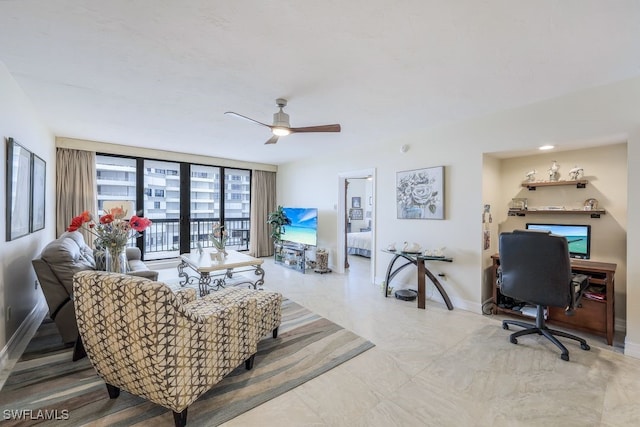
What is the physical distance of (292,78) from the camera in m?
2.34

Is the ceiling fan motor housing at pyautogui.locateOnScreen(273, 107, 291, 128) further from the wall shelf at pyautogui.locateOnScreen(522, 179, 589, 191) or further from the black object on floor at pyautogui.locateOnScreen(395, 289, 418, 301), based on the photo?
the wall shelf at pyautogui.locateOnScreen(522, 179, 589, 191)

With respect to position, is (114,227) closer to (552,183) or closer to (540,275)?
(540,275)

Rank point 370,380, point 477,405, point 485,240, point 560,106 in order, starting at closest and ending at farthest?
point 477,405
point 370,380
point 560,106
point 485,240

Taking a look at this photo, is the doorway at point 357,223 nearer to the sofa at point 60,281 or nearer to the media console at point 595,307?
the media console at point 595,307

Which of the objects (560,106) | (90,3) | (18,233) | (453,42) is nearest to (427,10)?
(453,42)

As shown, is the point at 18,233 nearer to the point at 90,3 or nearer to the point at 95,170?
the point at 90,3

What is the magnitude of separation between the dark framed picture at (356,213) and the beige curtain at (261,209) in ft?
8.69

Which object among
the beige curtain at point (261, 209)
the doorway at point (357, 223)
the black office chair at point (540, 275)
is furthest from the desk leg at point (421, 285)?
the beige curtain at point (261, 209)

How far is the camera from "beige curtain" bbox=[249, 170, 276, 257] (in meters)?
6.67

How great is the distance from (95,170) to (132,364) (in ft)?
15.1

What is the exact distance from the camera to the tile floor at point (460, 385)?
5.51 ft

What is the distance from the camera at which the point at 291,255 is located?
581cm

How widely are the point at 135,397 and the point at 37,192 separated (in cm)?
275

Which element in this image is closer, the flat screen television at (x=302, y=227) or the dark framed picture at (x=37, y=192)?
the dark framed picture at (x=37, y=192)
